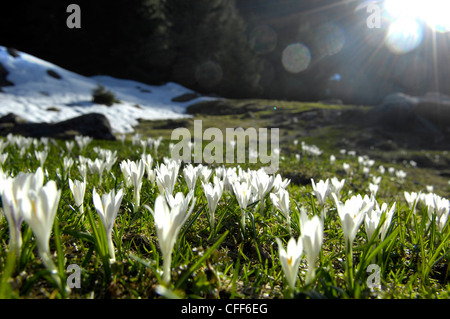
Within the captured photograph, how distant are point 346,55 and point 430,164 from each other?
50364 mm

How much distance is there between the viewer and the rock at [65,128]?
7.46 meters

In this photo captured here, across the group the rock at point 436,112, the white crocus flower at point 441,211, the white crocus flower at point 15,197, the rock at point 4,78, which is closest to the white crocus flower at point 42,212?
the white crocus flower at point 15,197

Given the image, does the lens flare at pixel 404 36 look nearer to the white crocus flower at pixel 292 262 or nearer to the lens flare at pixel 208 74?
the lens flare at pixel 208 74

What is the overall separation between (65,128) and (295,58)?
166 feet

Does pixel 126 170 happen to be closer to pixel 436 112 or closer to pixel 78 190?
pixel 78 190

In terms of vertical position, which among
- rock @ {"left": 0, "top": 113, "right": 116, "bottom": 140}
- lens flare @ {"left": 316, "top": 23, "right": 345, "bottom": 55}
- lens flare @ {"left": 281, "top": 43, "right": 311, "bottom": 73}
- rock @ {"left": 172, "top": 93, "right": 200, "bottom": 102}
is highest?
lens flare @ {"left": 316, "top": 23, "right": 345, "bottom": 55}

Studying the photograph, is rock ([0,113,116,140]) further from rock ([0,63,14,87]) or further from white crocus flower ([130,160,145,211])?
rock ([0,63,14,87])

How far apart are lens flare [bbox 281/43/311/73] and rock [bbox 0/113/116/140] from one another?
4716cm

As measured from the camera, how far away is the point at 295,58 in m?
51.1

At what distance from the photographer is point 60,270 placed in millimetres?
942

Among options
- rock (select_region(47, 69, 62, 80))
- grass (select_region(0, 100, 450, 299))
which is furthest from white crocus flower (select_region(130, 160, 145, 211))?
rock (select_region(47, 69, 62, 80))

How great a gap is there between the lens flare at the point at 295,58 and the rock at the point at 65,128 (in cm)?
4716

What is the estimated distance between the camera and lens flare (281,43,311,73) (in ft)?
165

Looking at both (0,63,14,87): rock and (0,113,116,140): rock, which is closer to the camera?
(0,113,116,140): rock
